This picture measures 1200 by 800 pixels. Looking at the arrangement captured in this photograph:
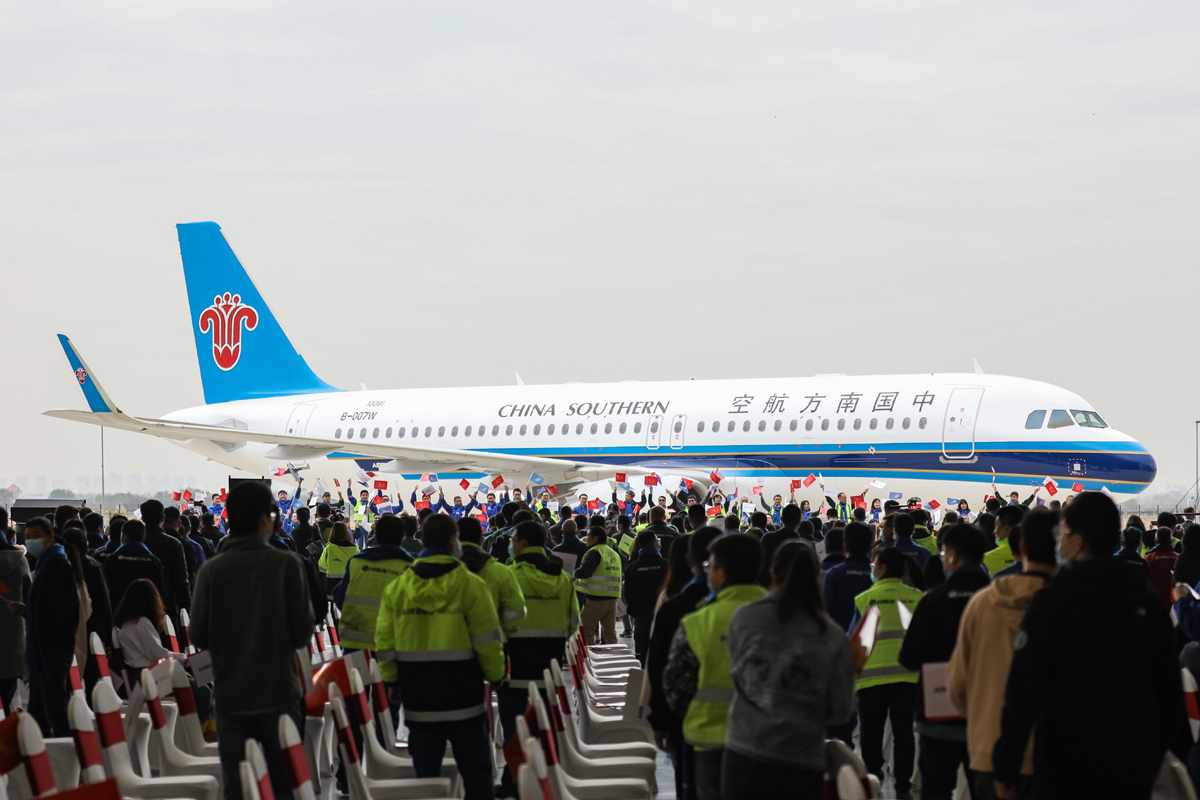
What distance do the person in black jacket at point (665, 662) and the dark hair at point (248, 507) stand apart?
1811 millimetres

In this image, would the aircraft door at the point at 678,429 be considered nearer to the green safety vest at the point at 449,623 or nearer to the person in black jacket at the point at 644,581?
the person in black jacket at the point at 644,581

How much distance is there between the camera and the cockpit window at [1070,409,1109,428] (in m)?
30.2

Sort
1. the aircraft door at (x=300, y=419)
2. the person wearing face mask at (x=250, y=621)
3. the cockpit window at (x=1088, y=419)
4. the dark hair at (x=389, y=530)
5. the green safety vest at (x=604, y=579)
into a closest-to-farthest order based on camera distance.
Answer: the person wearing face mask at (x=250, y=621)
the dark hair at (x=389, y=530)
the green safety vest at (x=604, y=579)
the cockpit window at (x=1088, y=419)
the aircraft door at (x=300, y=419)

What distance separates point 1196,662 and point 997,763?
3.87 meters

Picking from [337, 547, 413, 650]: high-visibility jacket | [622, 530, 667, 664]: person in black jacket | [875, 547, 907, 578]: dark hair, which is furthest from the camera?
[622, 530, 667, 664]: person in black jacket

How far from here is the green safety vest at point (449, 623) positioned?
8.62 meters

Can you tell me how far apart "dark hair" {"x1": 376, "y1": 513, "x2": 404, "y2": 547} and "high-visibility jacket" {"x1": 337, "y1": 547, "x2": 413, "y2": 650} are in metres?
0.05

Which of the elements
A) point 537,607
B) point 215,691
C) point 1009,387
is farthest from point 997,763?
point 1009,387

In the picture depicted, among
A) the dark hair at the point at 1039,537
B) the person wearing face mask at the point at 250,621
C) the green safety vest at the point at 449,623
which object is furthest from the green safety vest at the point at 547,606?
the dark hair at the point at 1039,537

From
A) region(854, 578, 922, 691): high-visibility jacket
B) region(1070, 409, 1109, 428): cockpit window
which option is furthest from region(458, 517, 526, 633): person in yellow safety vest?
region(1070, 409, 1109, 428): cockpit window

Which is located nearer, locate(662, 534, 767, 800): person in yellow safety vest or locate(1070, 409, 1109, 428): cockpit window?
locate(662, 534, 767, 800): person in yellow safety vest

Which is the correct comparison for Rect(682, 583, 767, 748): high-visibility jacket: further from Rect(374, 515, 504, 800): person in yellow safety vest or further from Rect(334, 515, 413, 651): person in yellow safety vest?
Rect(334, 515, 413, 651): person in yellow safety vest

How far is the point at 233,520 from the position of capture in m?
8.11

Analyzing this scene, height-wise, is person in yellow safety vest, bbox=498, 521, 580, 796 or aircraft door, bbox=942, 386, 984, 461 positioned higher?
person in yellow safety vest, bbox=498, 521, 580, 796
